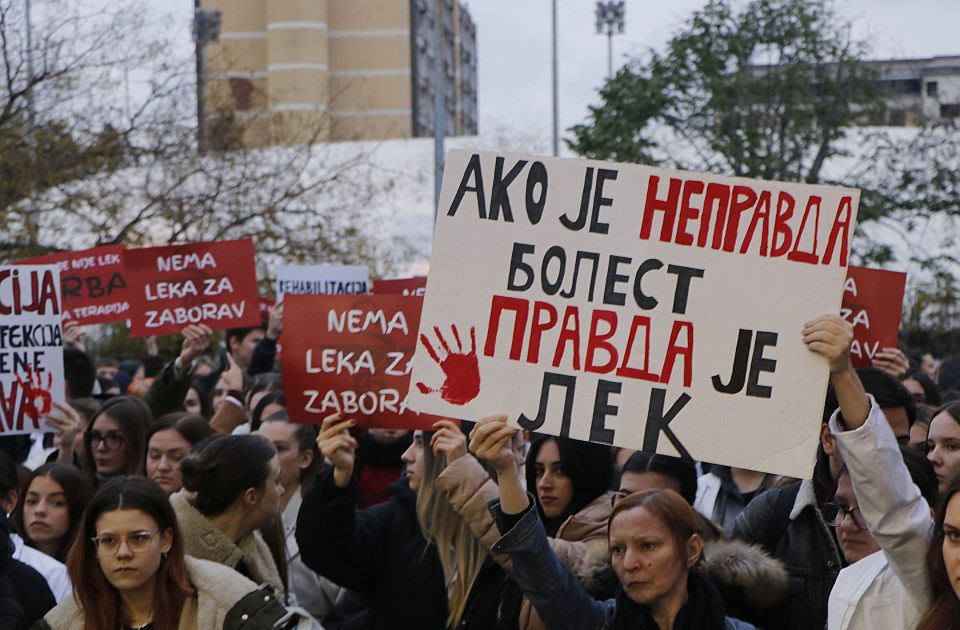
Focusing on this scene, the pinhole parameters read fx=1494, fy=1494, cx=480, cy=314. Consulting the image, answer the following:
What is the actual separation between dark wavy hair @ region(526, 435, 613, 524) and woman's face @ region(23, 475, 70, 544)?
1.73m

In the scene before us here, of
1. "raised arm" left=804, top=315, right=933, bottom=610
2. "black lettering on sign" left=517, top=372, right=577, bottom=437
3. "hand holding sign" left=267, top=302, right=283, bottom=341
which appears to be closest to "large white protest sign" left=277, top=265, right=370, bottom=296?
"hand holding sign" left=267, top=302, right=283, bottom=341

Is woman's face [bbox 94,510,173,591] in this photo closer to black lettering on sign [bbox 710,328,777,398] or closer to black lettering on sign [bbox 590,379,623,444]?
black lettering on sign [bbox 590,379,623,444]

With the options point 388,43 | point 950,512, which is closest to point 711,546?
point 950,512

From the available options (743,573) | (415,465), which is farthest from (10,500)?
(743,573)

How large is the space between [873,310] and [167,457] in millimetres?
3519

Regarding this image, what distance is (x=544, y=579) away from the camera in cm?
408

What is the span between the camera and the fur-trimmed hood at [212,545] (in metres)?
4.59

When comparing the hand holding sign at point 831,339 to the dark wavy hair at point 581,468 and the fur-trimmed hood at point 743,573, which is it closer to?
the fur-trimmed hood at point 743,573

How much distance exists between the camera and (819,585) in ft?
14.6

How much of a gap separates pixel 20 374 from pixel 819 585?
4.27m

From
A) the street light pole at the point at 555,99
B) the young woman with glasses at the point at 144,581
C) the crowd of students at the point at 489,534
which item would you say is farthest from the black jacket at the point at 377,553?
the street light pole at the point at 555,99

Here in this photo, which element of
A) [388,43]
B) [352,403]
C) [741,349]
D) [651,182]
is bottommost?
[352,403]

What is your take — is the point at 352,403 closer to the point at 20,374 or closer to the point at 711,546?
the point at 711,546

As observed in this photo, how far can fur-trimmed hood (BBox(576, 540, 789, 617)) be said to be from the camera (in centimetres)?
423
